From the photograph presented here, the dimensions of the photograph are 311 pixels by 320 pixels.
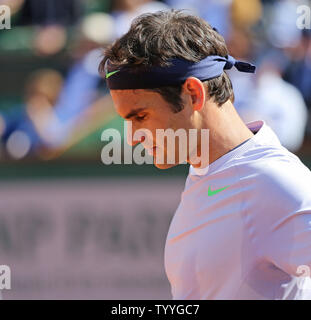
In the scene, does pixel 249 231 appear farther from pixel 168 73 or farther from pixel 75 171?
pixel 75 171

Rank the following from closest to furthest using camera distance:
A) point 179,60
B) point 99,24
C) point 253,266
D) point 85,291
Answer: point 253,266
point 179,60
point 85,291
point 99,24

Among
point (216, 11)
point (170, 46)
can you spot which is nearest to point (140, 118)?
point (170, 46)

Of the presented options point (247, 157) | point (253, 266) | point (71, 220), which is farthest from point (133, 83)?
point (71, 220)

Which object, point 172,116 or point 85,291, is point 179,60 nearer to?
point 172,116

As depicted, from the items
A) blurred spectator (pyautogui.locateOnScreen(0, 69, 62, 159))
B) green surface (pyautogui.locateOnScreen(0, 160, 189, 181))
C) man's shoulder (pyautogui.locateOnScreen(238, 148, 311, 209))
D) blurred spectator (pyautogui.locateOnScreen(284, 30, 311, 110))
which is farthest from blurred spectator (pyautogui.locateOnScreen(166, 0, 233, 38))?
man's shoulder (pyautogui.locateOnScreen(238, 148, 311, 209))

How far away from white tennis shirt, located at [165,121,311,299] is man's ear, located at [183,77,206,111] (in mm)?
192

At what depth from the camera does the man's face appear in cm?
230

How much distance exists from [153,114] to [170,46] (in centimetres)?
23

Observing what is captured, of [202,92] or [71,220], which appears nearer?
[202,92]

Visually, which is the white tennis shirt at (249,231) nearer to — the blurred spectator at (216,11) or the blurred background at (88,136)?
the blurred background at (88,136)

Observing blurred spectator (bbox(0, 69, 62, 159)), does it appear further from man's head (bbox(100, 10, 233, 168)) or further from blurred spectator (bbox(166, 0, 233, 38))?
man's head (bbox(100, 10, 233, 168))

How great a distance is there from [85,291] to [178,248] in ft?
12.3

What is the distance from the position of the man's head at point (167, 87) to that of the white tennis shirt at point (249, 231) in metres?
0.19

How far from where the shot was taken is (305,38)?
618 centimetres
